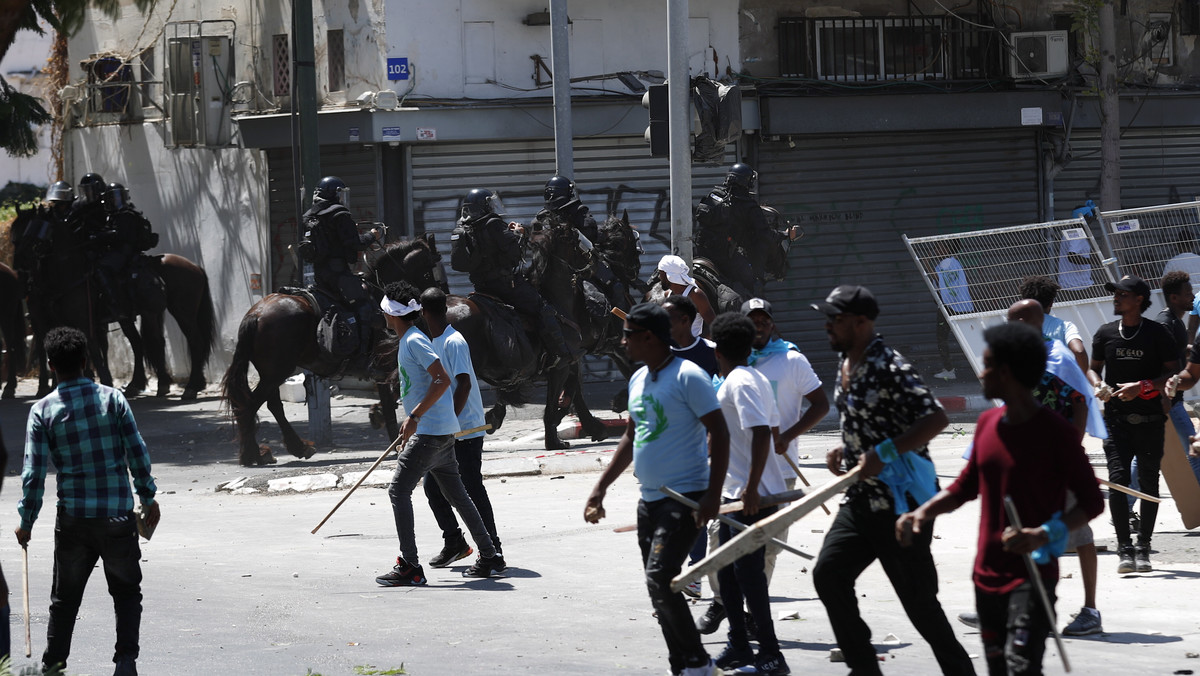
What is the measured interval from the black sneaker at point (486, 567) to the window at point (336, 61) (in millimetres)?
12358

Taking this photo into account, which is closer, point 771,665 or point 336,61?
point 771,665

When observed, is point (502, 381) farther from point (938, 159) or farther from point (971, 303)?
point (938, 159)

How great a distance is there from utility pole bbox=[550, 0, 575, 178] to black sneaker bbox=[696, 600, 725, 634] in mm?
9749

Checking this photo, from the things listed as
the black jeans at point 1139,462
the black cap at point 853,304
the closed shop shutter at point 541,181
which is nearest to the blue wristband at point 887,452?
the black cap at point 853,304

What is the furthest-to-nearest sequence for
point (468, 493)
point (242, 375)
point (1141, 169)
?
point (1141, 169), point (242, 375), point (468, 493)

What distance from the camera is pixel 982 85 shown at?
21.1 m

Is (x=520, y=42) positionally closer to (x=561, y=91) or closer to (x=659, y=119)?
(x=561, y=91)

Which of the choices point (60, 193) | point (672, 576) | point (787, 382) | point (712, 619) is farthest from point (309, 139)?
point (672, 576)

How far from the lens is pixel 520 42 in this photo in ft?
64.4

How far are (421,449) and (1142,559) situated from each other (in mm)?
4007

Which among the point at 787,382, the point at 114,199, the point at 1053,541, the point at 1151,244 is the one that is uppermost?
the point at 114,199

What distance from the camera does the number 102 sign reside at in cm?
1902

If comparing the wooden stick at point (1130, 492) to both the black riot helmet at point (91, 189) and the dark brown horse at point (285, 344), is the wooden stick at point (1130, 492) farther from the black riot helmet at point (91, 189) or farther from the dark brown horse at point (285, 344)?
the black riot helmet at point (91, 189)

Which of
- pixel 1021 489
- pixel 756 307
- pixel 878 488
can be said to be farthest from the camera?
pixel 756 307
